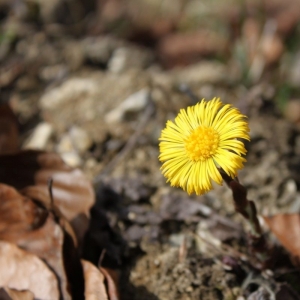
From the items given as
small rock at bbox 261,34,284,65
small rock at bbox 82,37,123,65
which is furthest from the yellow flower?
small rock at bbox 261,34,284,65

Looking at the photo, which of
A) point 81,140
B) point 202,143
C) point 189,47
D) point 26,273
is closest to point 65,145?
point 81,140

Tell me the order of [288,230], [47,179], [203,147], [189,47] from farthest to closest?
[189,47] < [47,179] < [288,230] < [203,147]

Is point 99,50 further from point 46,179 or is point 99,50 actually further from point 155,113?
point 46,179

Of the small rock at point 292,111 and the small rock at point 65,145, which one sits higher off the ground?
the small rock at point 292,111

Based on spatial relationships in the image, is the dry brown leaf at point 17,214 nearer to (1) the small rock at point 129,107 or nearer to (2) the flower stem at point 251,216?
(2) the flower stem at point 251,216

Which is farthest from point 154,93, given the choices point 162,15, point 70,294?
point 162,15

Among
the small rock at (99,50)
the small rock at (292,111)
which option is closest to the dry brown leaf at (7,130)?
the small rock at (99,50)

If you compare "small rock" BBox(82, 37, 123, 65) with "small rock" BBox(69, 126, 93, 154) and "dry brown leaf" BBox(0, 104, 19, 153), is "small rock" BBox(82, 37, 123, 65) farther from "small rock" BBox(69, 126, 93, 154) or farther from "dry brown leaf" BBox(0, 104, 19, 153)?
"dry brown leaf" BBox(0, 104, 19, 153)
